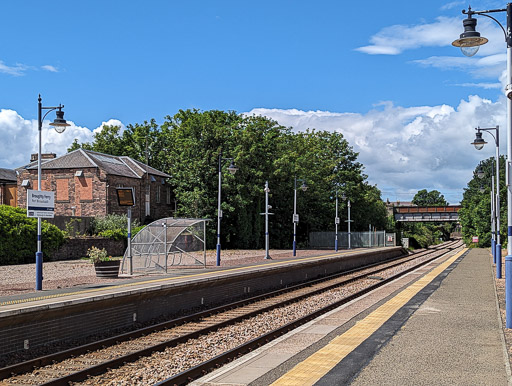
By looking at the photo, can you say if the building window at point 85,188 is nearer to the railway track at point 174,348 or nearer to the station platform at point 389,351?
the railway track at point 174,348

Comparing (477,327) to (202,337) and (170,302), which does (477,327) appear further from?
(170,302)

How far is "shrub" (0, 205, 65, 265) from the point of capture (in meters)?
31.8

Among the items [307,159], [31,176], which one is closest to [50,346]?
[31,176]

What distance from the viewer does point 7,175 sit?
70812mm

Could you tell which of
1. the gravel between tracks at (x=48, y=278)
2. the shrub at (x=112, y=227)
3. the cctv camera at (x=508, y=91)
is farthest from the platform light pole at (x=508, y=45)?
the shrub at (x=112, y=227)

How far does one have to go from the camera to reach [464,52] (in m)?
11.6

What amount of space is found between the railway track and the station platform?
680mm

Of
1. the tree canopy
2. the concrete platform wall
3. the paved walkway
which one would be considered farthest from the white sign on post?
the tree canopy

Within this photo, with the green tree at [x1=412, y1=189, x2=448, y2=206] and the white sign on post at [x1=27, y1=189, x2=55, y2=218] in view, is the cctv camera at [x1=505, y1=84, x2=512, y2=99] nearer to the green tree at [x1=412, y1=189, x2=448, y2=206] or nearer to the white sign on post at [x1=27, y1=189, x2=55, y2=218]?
the white sign on post at [x1=27, y1=189, x2=55, y2=218]

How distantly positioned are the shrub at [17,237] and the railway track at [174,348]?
18.6 m

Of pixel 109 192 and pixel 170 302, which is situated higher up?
pixel 109 192

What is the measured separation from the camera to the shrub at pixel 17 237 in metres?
31.8

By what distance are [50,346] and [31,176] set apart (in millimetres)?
44600

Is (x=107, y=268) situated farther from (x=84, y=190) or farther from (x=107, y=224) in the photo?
(x=84, y=190)
